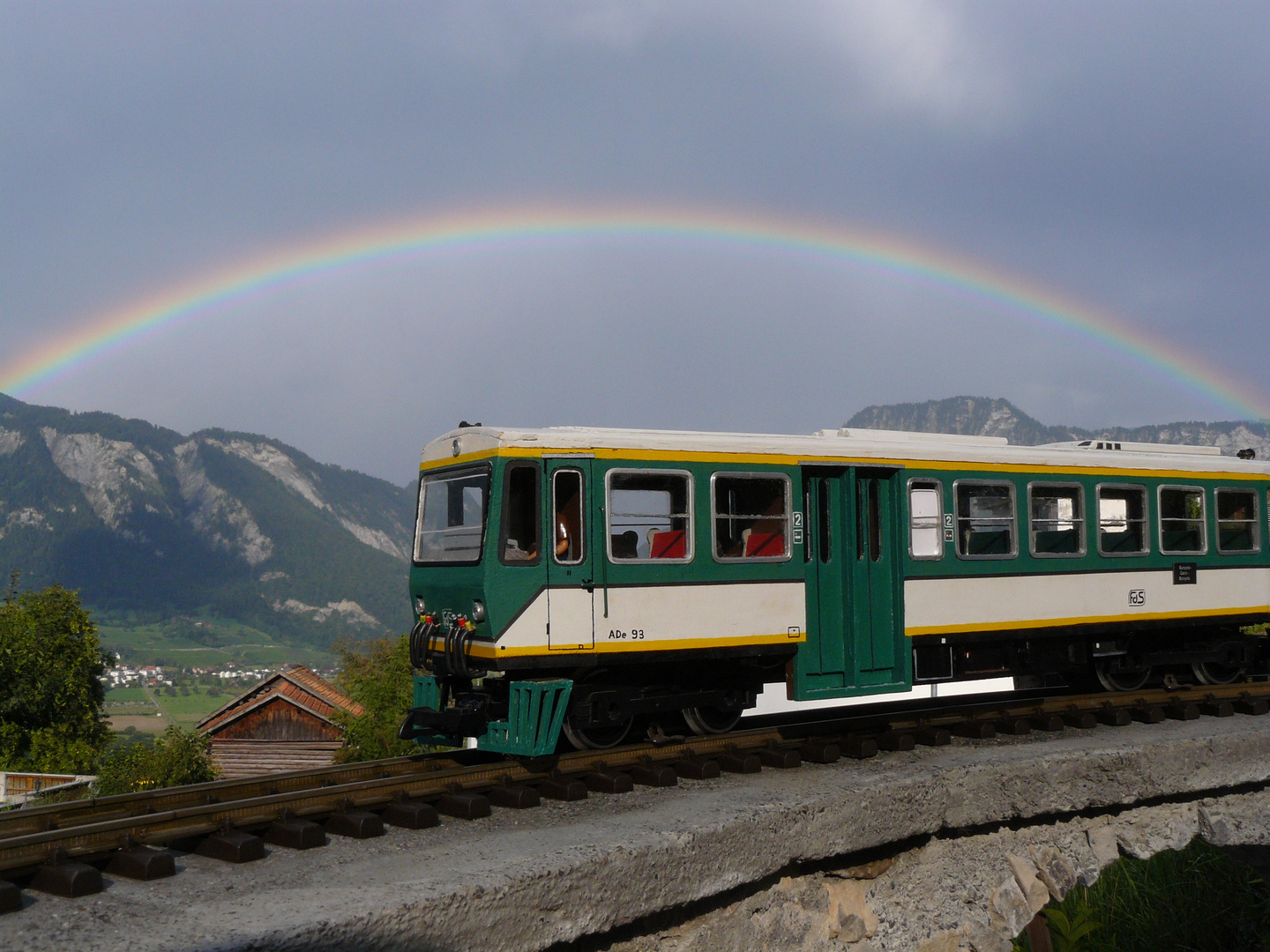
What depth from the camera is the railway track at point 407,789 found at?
21.2 feet

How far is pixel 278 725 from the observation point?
2382 inches

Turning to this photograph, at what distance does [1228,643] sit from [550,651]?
35.4 feet

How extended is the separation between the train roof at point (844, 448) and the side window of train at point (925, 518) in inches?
12.4

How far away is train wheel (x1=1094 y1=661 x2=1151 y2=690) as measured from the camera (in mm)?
14148

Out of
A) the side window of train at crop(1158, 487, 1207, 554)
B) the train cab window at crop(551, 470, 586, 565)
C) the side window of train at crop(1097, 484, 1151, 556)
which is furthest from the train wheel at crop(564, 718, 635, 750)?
the side window of train at crop(1158, 487, 1207, 554)

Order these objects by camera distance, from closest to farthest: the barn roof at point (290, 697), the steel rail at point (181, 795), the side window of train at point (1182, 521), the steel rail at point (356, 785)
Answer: the steel rail at point (356, 785), the steel rail at point (181, 795), the side window of train at point (1182, 521), the barn roof at point (290, 697)

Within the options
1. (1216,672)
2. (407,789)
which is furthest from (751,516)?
(1216,672)

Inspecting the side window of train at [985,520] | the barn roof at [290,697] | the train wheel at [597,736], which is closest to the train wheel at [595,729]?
the train wheel at [597,736]

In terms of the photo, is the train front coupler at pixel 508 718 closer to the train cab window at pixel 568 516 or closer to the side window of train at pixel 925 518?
the train cab window at pixel 568 516

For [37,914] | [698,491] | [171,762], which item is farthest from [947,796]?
[171,762]

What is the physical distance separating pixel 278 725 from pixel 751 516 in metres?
56.1

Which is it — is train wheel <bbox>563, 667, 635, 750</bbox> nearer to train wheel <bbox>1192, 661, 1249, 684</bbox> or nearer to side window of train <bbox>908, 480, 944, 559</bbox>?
side window of train <bbox>908, 480, 944, 559</bbox>

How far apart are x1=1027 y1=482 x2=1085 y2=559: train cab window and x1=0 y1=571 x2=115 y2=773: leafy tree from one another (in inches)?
2255

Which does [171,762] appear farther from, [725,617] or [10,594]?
[725,617]
